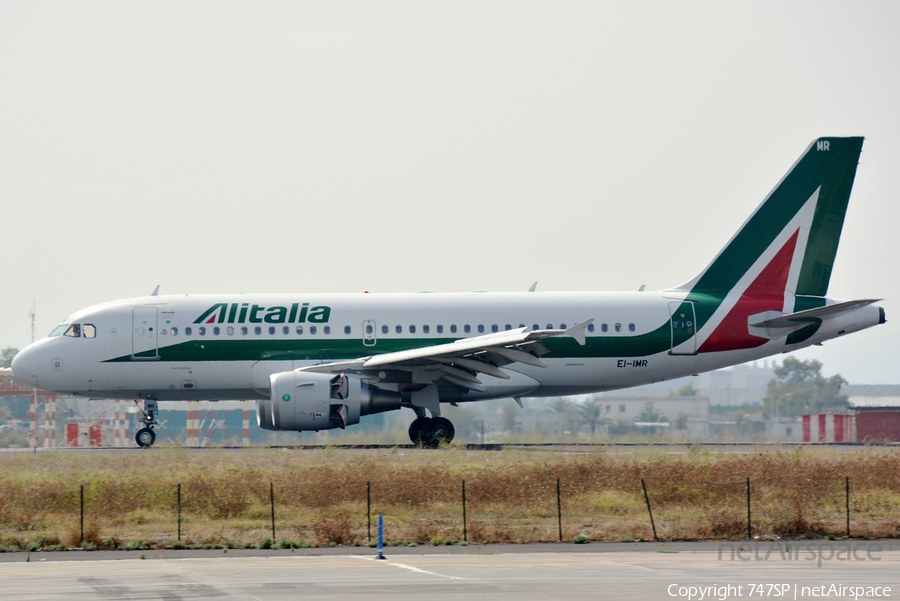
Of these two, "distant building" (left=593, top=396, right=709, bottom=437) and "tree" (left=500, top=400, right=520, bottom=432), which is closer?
"tree" (left=500, top=400, right=520, bottom=432)

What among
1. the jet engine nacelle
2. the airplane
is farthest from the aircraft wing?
the jet engine nacelle

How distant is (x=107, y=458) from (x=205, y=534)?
7964 mm

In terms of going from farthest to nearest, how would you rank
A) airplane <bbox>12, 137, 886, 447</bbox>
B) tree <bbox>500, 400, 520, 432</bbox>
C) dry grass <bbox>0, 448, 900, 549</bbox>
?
1. tree <bbox>500, 400, 520, 432</bbox>
2. airplane <bbox>12, 137, 886, 447</bbox>
3. dry grass <bbox>0, 448, 900, 549</bbox>

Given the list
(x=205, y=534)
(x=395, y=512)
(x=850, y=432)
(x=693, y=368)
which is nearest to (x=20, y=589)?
(x=205, y=534)

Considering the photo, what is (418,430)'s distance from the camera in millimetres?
29453

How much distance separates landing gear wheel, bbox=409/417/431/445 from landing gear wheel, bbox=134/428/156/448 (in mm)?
7835

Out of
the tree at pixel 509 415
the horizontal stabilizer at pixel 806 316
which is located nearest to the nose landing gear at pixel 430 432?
the horizontal stabilizer at pixel 806 316

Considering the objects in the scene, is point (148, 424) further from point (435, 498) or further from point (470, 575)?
point (470, 575)

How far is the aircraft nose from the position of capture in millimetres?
30109

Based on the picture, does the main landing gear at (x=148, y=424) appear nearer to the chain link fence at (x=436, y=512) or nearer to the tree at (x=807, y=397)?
the chain link fence at (x=436, y=512)

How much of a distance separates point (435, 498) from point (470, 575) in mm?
6850

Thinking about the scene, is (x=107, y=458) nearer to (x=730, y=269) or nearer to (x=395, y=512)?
(x=395, y=512)

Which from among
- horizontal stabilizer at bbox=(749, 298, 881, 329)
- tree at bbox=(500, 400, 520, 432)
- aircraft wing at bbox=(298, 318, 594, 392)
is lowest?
tree at bbox=(500, 400, 520, 432)

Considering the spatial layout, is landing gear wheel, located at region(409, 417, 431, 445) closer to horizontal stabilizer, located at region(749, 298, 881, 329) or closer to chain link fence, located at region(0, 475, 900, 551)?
chain link fence, located at region(0, 475, 900, 551)
